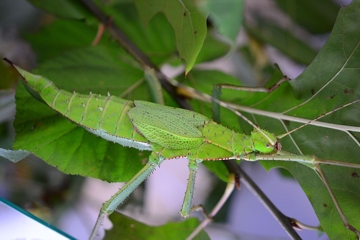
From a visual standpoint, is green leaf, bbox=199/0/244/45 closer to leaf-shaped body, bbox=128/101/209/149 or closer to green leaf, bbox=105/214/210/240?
leaf-shaped body, bbox=128/101/209/149

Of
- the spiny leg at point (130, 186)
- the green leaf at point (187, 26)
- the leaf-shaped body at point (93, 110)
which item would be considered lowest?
the spiny leg at point (130, 186)

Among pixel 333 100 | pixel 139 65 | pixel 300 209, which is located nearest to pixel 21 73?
pixel 139 65

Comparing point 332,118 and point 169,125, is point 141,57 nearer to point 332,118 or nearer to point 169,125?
point 169,125

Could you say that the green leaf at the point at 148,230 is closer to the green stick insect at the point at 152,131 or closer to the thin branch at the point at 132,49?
the green stick insect at the point at 152,131

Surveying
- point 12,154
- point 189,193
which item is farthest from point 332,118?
point 12,154

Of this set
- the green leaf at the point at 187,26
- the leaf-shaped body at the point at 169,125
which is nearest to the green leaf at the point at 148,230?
the leaf-shaped body at the point at 169,125

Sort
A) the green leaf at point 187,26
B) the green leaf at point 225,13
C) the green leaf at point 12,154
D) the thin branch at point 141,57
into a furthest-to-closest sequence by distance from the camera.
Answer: the thin branch at point 141,57
the green leaf at point 12,154
the green leaf at point 187,26
the green leaf at point 225,13
